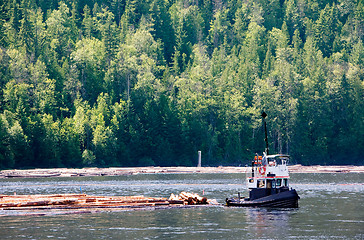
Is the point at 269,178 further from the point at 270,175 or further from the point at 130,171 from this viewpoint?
→ the point at 130,171

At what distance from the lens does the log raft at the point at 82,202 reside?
75062mm

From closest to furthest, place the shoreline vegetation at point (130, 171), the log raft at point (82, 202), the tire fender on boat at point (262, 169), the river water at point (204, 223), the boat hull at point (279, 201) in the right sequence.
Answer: the river water at point (204, 223) → the log raft at point (82, 202) → the boat hull at point (279, 201) → the tire fender on boat at point (262, 169) → the shoreline vegetation at point (130, 171)

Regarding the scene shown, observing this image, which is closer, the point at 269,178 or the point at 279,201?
the point at 269,178

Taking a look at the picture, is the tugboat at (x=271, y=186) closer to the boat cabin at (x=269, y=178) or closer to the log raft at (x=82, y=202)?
the boat cabin at (x=269, y=178)

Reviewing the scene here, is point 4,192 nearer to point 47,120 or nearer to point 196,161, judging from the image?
point 47,120

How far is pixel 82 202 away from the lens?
78.0 m

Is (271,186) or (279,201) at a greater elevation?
(271,186)

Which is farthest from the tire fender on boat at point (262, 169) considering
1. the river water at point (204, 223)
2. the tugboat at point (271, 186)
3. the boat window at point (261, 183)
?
the river water at point (204, 223)

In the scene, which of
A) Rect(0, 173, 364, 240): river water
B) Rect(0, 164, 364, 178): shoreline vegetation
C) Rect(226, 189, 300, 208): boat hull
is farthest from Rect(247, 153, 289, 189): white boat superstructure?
Rect(0, 164, 364, 178): shoreline vegetation

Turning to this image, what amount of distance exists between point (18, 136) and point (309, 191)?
8065cm

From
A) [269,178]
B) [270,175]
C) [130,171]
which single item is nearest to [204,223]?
[269,178]

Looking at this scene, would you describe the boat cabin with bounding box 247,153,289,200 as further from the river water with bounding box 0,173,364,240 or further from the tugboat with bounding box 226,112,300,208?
the river water with bounding box 0,173,364,240

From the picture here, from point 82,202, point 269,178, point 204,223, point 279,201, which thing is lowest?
point 204,223

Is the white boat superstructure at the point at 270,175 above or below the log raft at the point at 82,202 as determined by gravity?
above
